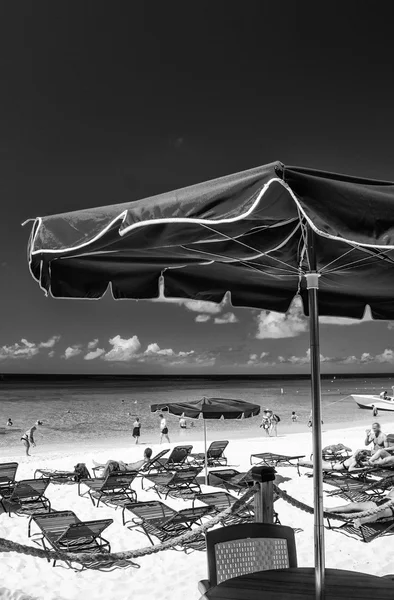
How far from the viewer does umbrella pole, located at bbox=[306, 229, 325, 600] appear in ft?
7.30

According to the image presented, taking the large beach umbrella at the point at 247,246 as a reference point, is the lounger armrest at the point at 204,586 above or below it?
below

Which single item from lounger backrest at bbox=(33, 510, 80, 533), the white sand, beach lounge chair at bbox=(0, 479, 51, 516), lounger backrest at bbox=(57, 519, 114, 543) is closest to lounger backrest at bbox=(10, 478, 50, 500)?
beach lounge chair at bbox=(0, 479, 51, 516)

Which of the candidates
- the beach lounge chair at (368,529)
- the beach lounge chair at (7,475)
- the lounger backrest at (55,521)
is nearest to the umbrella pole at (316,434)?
the beach lounge chair at (368,529)

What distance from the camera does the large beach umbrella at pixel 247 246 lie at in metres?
1.74

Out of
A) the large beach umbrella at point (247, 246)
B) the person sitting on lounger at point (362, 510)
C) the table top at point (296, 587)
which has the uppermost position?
the large beach umbrella at point (247, 246)

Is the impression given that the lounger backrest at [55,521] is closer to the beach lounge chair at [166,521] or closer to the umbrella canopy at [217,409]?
the beach lounge chair at [166,521]

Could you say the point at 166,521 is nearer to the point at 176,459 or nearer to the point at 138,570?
the point at 138,570

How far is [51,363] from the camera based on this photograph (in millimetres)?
99500

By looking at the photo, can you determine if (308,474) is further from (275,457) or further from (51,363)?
(51,363)

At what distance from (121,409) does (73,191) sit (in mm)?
20901

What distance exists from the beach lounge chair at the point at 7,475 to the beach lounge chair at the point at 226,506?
132 inches

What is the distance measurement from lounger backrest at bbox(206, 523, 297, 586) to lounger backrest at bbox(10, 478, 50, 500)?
547 centimetres

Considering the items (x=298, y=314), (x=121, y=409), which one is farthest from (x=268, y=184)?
(x=121, y=409)

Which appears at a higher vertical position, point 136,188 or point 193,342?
point 136,188
